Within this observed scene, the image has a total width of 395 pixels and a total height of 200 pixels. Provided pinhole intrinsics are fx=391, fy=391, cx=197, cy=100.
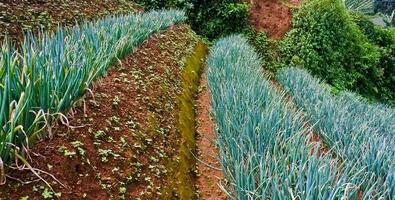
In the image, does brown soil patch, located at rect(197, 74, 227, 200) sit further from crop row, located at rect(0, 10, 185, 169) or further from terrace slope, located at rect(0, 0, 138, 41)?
terrace slope, located at rect(0, 0, 138, 41)

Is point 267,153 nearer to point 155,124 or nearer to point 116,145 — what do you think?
point 116,145

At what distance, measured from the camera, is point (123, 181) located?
262 cm

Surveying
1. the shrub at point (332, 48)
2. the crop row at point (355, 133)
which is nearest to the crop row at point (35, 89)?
the crop row at point (355, 133)

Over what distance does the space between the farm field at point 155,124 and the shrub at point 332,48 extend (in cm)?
405

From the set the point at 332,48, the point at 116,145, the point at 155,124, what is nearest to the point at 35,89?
the point at 116,145

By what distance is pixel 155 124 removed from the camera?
371cm

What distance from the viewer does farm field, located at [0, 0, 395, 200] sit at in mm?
2236

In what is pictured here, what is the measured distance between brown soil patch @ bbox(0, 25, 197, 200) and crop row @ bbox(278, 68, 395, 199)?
139 cm

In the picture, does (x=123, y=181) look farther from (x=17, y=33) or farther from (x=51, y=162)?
(x=17, y=33)

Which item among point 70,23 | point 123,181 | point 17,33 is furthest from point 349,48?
point 123,181

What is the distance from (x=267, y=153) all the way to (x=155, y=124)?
1.42 metres

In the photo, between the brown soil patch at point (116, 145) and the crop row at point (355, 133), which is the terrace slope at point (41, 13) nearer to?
the brown soil patch at point (116, 145)

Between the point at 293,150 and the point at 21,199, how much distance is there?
5.56 ft

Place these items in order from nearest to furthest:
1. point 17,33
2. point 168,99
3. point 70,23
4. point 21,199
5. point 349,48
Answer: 1. point 21,199
2. point 168,99
3. point 17,33
4. point 70,23
5. point 349,48
